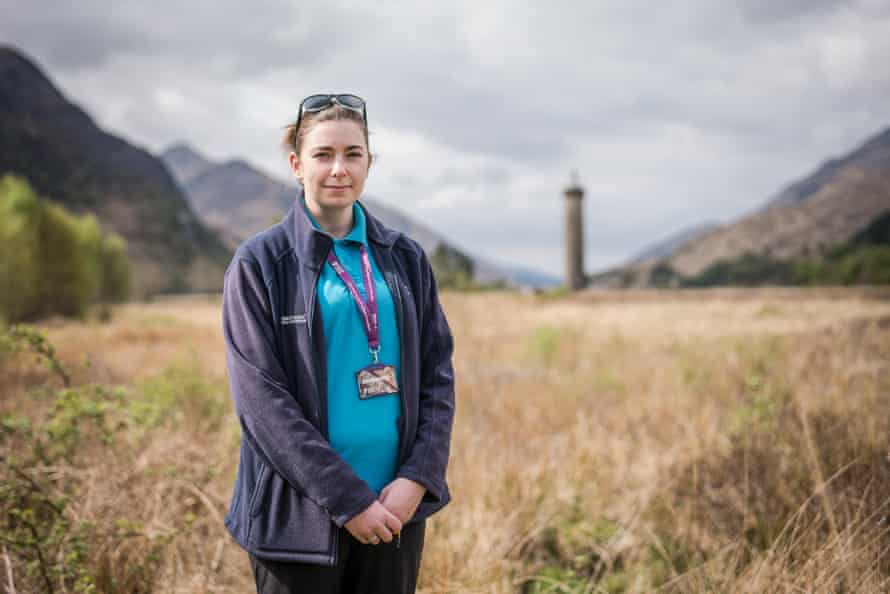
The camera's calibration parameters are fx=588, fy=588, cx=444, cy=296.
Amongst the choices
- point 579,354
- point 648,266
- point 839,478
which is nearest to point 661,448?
point 839,478

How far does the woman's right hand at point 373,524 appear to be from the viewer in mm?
1405

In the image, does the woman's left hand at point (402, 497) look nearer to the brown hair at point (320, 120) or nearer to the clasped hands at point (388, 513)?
the clasped hands at point (388, 513)

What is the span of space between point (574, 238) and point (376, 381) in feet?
160

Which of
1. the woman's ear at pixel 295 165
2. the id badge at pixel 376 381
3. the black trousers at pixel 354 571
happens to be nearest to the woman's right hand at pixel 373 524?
the black trousers at pixel 354 571

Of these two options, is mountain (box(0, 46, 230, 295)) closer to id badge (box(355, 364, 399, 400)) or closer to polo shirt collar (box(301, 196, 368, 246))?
polo shirt collar (box(301, 196, 368, 246))

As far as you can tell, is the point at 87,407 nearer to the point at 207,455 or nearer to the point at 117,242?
the point at 207,455

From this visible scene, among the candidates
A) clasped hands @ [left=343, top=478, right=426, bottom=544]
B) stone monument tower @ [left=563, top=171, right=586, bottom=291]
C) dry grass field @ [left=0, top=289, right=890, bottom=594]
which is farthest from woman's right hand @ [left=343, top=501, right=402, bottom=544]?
stone monument tower @ [left=563, top=171, right=586, bottom=291]

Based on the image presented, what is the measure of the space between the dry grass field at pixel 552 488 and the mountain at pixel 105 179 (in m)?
90.8

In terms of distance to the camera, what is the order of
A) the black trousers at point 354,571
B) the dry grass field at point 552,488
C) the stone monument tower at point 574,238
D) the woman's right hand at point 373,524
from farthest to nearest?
the stone monument tower at point 574,238 < the dry grass field at point 552,488 < the black trousers at point 354,571 < the woman's right hand at point 373,524

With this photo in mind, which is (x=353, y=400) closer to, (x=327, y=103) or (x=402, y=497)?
(x=402, y=497)

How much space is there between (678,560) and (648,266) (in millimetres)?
127345

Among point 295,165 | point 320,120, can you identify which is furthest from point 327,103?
point 295,165

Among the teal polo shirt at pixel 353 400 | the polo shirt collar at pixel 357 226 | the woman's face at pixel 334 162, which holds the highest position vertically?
the woman's face at pixel 334 162

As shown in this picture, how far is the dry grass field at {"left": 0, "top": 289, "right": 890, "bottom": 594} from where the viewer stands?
98.9 inches
